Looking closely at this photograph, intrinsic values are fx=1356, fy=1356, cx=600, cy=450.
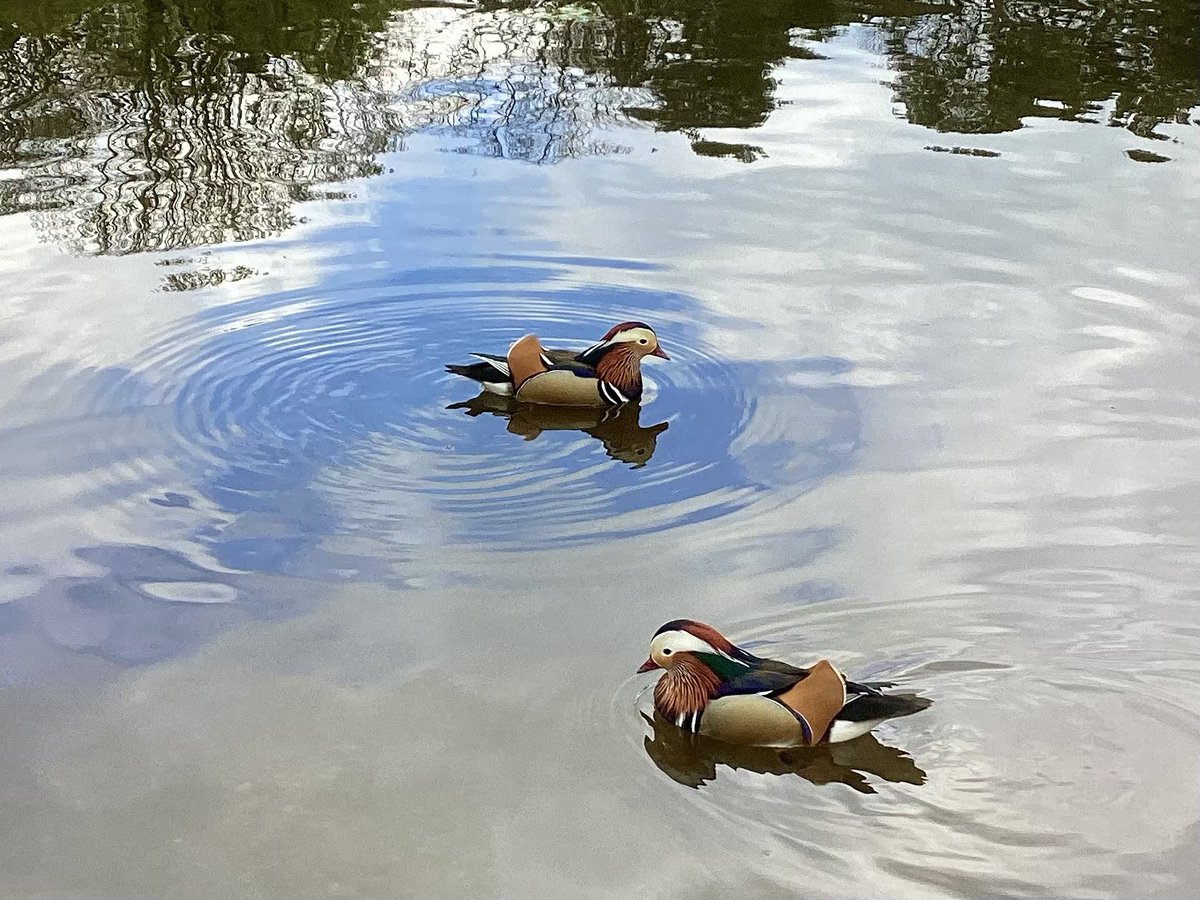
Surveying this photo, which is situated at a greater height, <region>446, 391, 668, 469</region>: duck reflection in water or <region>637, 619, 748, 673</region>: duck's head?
<region>637, 619, 748, 673</region>: duck's head

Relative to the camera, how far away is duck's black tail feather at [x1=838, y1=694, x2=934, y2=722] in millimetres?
4328

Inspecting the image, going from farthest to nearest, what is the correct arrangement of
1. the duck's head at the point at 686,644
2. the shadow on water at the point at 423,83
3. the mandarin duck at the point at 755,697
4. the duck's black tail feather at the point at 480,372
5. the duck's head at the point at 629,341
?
the shadow on water at the point at 423,83 → the duck's black tail feather at the point at 480,372 → the duck's head at the point at 629,341 → the duck's head at the point at 686,644 → the mandarin duck at the point at 755,697

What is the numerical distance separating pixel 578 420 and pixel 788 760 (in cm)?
283

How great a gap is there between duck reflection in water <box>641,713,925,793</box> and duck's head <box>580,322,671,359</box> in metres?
2.67

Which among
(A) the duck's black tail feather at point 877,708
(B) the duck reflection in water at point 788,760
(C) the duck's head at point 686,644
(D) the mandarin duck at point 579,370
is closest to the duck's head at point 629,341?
(D) the mandarin duck at point 579,370

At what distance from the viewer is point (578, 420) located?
22.6 ft

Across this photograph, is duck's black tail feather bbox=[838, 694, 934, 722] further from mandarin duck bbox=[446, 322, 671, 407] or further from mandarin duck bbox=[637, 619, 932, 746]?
mandarin duck bbox=[446, 322, 671, 407]

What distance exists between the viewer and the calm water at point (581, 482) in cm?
412

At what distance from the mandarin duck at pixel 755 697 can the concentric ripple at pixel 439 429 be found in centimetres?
126

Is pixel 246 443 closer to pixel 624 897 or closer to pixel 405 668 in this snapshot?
pixel 405 668

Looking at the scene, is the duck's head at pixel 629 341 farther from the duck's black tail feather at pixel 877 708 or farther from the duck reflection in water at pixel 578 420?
the duck's black tail feather at pixel 877 708

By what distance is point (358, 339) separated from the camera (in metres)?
7.28

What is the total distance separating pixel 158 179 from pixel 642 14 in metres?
6.47

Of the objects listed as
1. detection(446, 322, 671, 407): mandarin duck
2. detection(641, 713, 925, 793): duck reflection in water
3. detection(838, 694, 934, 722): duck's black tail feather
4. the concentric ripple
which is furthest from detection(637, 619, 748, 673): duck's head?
detection(446, 322, 671, 407): mandarin duck
